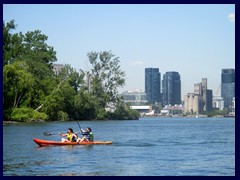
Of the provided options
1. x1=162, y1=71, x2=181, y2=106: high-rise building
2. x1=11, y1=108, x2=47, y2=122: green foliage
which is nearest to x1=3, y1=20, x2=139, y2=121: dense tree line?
x1=11, y1=108, x2=47, y2=122: green foliage

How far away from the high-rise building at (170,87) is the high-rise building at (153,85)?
2051 millimetres

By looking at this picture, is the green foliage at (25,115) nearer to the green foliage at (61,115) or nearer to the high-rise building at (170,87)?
the green foliage at (61,115)

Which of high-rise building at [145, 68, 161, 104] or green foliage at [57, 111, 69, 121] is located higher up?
high-rise building at [145, 68, 161, 104]

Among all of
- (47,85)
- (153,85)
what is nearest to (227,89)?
(153,85)

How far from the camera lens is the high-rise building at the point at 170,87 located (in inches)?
6127

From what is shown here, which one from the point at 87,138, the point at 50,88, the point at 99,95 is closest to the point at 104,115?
the point at 99,95

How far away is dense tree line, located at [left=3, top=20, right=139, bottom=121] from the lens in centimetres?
6575

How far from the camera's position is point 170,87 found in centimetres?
15625

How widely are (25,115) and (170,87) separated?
9467 cm

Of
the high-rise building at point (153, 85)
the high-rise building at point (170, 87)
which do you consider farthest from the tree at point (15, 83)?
the high-rise building at point (170, 87)

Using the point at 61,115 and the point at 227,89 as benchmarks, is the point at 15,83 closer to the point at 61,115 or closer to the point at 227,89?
the point at 61,115

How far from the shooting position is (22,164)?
23891 millimetres

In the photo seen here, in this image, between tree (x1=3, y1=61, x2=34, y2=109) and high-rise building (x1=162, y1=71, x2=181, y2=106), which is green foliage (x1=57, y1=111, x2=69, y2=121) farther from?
high-rise building (x1=162, y1=71, x2=181, y2=106)

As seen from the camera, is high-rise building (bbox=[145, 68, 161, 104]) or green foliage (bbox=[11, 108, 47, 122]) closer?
green foliage (bbox=[11, 108, 47, 122])
